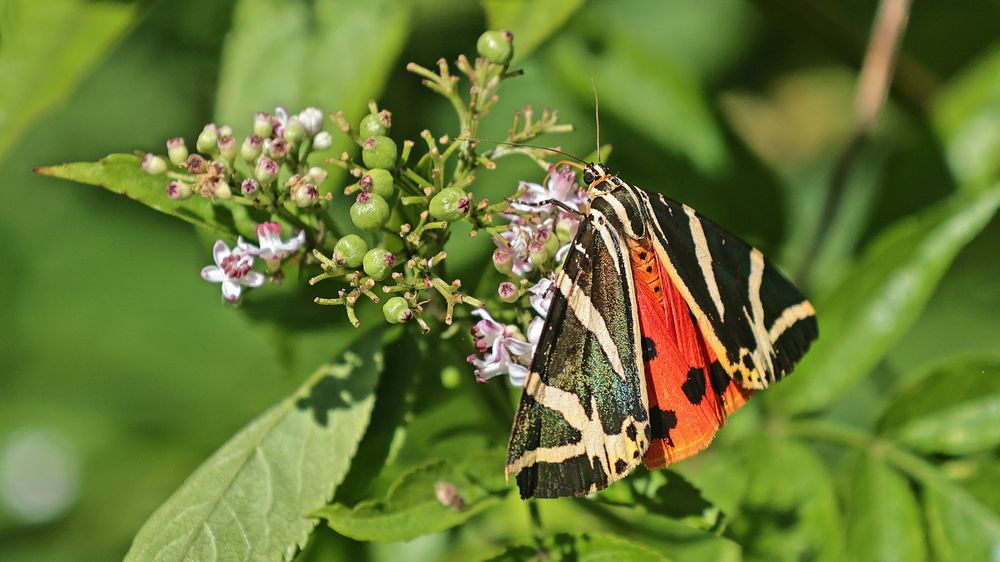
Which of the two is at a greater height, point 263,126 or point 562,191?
point 562,191

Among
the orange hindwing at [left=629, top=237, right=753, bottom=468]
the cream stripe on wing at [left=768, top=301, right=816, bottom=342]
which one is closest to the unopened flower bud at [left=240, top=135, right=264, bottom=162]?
the orange hindwing at [left=629, top=237, right=753, bottom=468]

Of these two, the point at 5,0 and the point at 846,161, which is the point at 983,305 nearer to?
→ the point at 846,161

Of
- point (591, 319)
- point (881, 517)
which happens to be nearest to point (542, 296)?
point (591, 319)

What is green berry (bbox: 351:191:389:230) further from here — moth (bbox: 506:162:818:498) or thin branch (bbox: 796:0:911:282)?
thin branch (bbox: 796:0:911:282)

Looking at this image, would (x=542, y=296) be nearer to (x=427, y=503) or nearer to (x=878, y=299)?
(x=427, y=503)

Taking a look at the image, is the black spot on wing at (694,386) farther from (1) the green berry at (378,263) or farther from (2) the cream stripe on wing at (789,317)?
(1) the green berry at (378,263)

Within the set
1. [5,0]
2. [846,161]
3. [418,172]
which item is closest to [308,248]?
[418,172]

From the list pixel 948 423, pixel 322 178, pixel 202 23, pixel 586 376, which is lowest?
pixel 586 376
